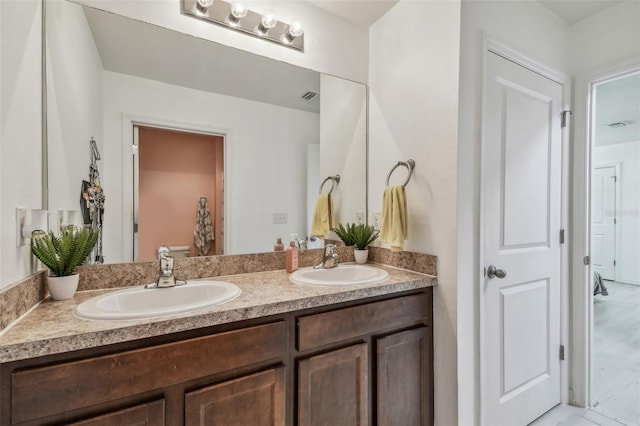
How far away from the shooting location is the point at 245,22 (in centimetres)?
153

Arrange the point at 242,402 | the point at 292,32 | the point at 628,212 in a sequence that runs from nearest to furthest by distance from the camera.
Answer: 1. the point at 242,402
2. the point at 292,32
3. the point at 628,212

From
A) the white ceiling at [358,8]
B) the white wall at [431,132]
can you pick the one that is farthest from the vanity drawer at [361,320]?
the white ceiling at [358,8]

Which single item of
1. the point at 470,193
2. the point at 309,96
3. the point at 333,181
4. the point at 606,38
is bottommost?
the point at 470,193

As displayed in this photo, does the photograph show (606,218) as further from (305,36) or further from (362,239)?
(305,36)

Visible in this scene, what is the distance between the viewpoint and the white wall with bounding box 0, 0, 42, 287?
2.75ft

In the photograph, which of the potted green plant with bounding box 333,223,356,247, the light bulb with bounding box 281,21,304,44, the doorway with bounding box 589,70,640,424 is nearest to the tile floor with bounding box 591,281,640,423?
the doorway with bounding box 589,70,640,424

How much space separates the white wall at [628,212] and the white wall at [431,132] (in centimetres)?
536

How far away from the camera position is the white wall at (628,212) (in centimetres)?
466

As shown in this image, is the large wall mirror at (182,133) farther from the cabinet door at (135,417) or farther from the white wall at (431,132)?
the cabinet door at (135,417)

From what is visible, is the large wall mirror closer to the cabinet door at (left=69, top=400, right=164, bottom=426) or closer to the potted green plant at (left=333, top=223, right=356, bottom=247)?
the potted green plant at (left=333, top=223, right=356, bottom=247)

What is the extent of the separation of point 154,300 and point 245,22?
1429mm

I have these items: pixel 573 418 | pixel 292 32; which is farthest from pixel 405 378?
pixel 292 32

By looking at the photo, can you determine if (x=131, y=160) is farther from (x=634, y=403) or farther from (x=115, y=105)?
(x=634, y=403)

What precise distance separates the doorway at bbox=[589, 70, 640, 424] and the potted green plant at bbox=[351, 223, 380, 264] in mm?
1425
